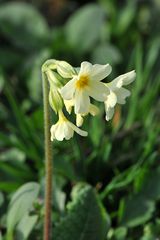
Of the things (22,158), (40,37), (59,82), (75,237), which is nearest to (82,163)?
(22,158)

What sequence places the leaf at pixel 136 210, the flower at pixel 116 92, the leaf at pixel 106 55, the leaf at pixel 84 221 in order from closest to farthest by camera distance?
the flower at pixel 116 92 → the leaf at pixel 84 221 → the leaf at pixel 136 210 → the leaf at pixel 106 55

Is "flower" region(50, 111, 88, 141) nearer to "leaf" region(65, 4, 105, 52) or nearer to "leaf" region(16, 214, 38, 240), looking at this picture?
"leaf" region(16, 214, 38, 240)

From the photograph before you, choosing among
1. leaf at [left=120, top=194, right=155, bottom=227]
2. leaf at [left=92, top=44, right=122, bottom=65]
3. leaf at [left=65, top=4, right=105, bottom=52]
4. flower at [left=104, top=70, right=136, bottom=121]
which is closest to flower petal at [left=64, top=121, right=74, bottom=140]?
flower at [left=104, top=70, right=136, bottom=121]

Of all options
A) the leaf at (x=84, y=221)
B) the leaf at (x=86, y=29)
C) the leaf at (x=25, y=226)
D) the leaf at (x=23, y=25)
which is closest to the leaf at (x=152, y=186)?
the leaf at (x=84, y=221)

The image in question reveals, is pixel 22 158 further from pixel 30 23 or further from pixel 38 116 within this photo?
pixel 30 23

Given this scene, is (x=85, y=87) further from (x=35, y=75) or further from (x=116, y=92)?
(x=35, y=75)

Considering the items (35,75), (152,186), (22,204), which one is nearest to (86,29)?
(35,75)

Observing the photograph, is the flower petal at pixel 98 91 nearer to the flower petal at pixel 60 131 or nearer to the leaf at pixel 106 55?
the flower petal at pixel 60 131
